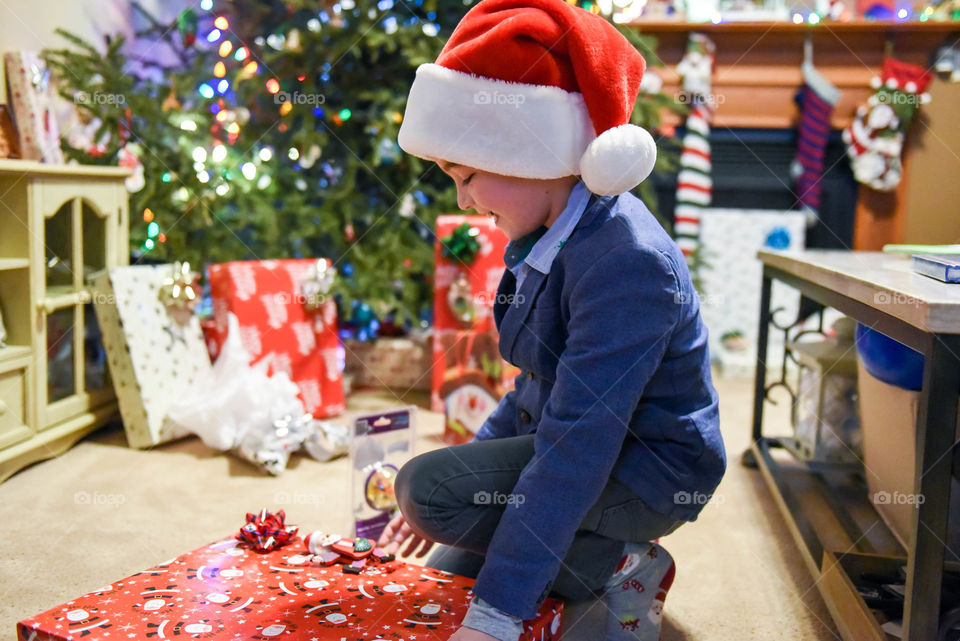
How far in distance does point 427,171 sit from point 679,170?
4.37ft

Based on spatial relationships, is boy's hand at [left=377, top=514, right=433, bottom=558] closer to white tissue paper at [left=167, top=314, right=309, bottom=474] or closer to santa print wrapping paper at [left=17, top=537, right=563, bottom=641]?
santa print wrapping paper at [left=17, top=537, right=563, bottom=641]

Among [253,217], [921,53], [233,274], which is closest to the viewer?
[233,274]

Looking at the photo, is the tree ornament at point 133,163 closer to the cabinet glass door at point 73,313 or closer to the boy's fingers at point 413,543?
the cabinet glass door at point 73,313

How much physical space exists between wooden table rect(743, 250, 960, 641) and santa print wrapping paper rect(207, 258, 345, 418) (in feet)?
4.14

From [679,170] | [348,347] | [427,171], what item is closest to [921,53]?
[679,170]

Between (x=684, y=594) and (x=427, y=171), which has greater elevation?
(x=427, y=171)

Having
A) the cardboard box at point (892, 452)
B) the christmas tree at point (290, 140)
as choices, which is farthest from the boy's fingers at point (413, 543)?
the christmas tree at point (290, 140)

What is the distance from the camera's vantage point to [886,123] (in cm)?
320

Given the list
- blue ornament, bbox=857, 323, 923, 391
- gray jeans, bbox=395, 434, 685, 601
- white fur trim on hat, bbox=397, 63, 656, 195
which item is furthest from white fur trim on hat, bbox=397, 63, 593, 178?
blue ornament, bbox=857, 323, 923, 391

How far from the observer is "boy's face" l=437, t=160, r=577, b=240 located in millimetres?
1000

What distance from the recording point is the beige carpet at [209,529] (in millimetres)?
1265

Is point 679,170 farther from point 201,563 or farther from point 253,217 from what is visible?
point 201,563

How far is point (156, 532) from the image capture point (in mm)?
1517

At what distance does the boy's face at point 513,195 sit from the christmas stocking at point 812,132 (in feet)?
8.92
